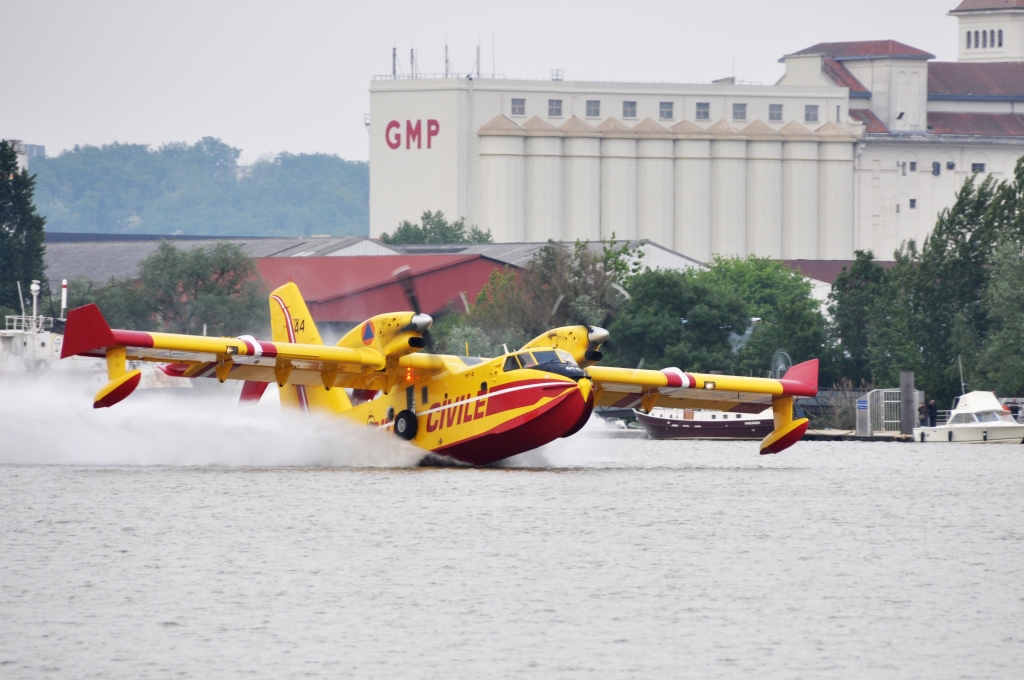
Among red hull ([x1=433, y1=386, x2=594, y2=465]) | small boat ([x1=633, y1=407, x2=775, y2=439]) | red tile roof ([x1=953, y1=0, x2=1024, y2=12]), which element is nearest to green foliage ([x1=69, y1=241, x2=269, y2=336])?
small boat ([x1=633, y1=407, x2=775, y2=439])

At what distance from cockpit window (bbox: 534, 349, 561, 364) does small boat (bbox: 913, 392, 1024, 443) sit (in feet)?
89.7

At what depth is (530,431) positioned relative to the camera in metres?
35.7

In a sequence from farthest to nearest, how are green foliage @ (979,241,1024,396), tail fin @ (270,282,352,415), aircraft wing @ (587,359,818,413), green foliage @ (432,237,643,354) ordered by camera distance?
green foliage @ (432,237,643,354) → green foliage @ (979,241,1024,396) → tail fin @ (270,282,352,415) → aircraft wing @ (587,359,818,413)

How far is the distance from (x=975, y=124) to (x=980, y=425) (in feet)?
344

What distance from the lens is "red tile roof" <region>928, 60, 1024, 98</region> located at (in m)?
160

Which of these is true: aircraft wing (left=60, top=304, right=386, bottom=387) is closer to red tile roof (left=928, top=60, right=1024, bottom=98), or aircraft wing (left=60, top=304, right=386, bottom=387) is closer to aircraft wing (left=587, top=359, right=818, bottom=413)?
aircraft wing (left=587, top=359, right=818, bottom=413)

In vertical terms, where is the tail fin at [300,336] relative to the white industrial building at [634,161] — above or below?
below

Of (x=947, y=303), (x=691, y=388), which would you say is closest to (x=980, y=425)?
(x=947, y=303)

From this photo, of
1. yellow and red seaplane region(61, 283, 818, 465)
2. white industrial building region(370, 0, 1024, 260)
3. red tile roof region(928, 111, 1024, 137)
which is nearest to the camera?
yellow and red seaplane region(61, 283, 818, 465)

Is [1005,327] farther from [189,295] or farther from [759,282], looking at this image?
[189,295]

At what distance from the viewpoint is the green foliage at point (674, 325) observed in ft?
262

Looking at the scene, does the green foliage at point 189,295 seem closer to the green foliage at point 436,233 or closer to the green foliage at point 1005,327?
the green foliage at point 1005,327

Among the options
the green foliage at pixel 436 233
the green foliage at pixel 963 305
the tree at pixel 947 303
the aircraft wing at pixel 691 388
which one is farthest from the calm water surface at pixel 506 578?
the green foliage at pixel 436 233

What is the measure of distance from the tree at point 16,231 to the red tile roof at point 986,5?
118 meters
